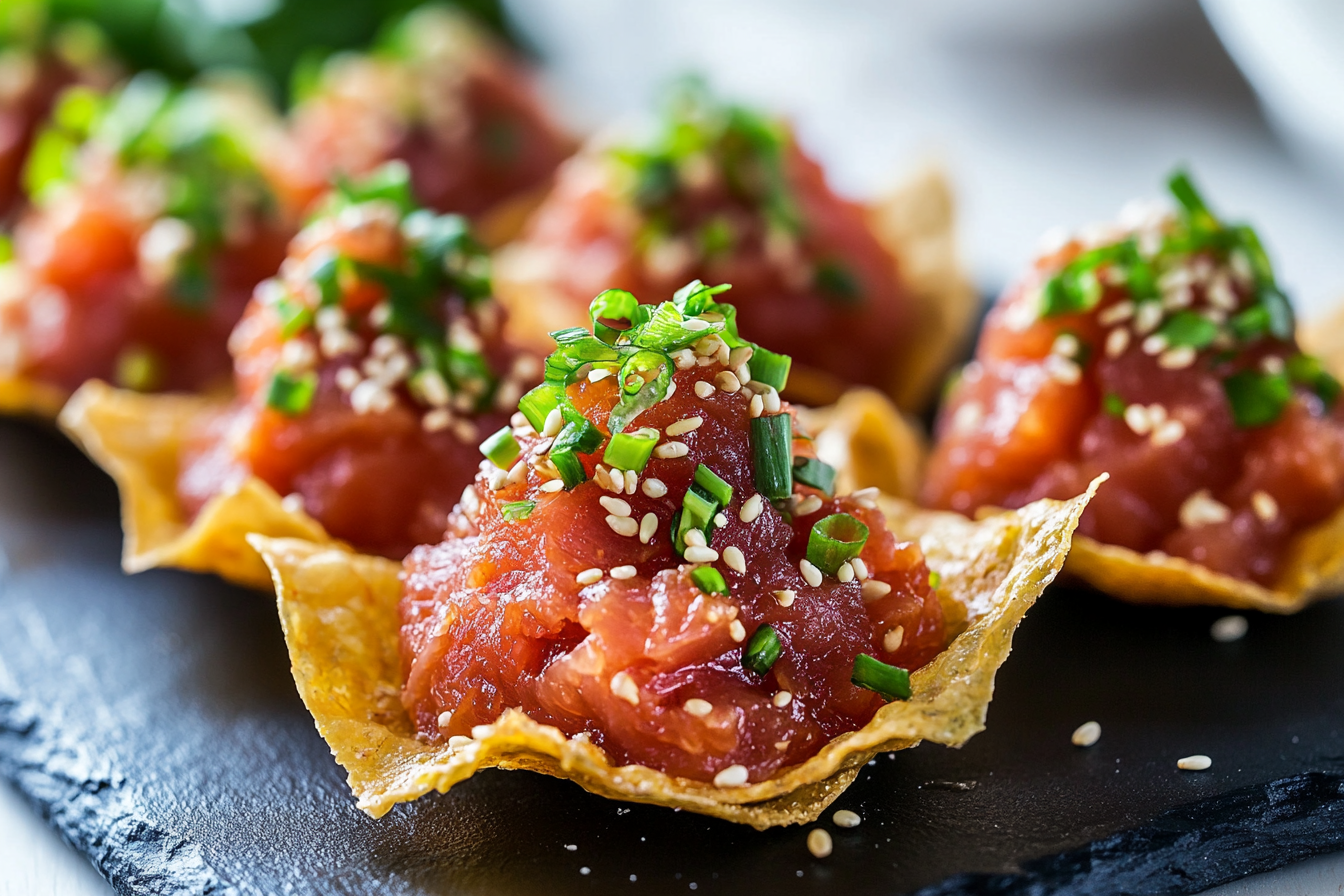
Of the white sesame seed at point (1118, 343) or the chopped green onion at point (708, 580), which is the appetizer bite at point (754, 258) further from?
the chopped green onion at point (708, 580)

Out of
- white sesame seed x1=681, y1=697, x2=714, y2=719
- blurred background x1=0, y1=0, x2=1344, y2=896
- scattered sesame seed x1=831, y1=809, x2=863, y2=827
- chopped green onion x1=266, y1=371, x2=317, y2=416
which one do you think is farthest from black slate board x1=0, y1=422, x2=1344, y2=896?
blurred background x1=0, y1=0, x2=1344, y2=896

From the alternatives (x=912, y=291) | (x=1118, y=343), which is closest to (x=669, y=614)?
(x=1118, y=343)

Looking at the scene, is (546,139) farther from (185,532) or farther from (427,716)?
(427,716)

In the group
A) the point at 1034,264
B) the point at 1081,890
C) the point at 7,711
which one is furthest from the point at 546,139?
the point at 1081,890

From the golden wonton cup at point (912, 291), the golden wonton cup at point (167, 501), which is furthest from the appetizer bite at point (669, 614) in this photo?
the golden wonton cup at point (912, 291)

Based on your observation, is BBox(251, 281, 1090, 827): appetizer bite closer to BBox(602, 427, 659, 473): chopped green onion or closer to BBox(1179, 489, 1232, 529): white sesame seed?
BBox(602, 427, 659, 473): chopped green onion

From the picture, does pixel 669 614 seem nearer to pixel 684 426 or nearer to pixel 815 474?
pixel 684 426
